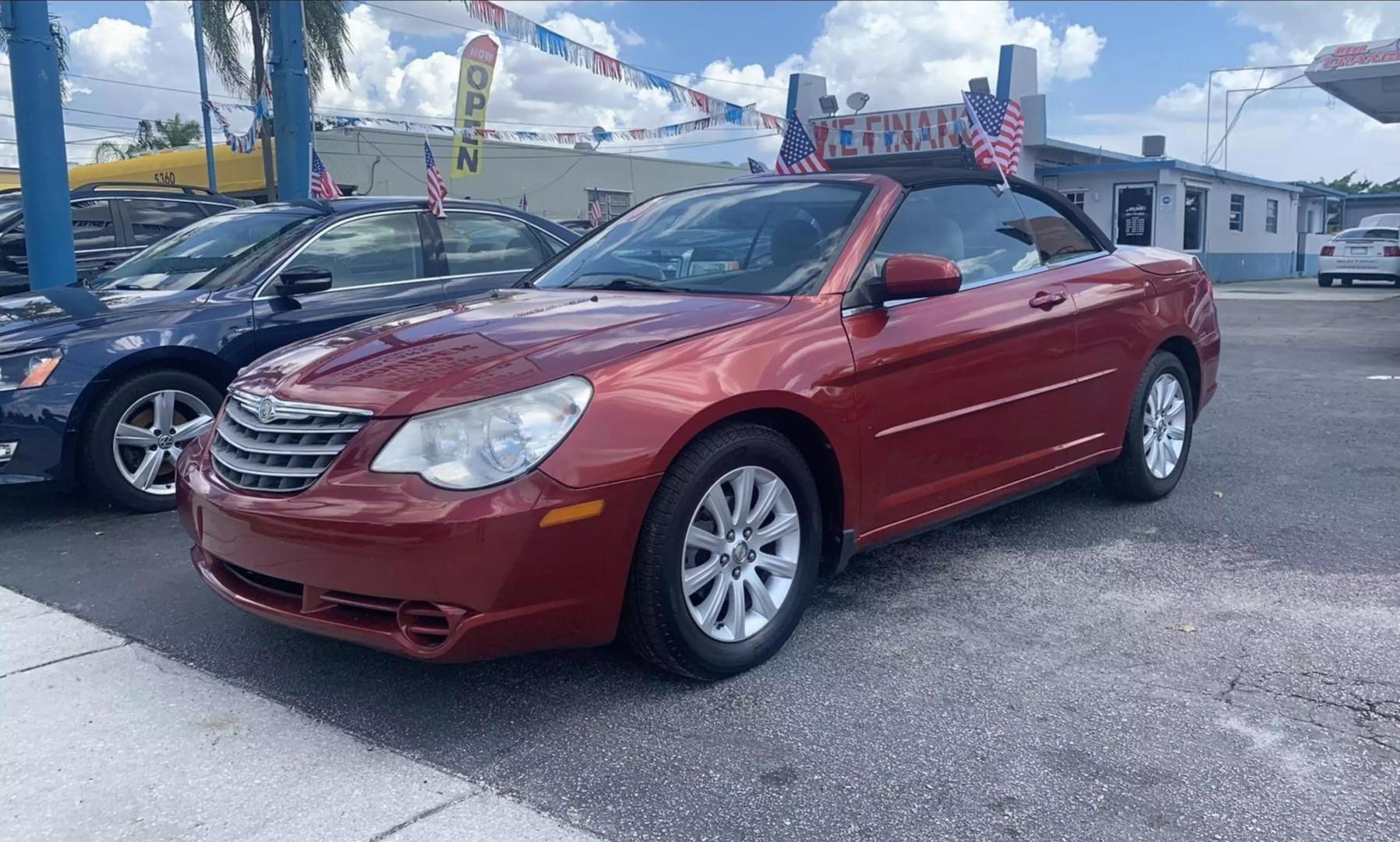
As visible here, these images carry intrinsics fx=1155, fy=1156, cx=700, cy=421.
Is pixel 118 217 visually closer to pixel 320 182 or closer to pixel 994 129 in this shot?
pixel 320 182

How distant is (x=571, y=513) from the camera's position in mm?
2949

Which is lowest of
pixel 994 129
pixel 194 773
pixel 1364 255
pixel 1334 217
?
pixel 194 773

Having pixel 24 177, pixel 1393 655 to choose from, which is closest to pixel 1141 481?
pixel 1393 655

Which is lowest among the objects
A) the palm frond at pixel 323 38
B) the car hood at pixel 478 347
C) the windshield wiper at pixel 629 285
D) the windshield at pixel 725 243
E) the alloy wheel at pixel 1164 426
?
the alloy wheel at pixel 1164 426

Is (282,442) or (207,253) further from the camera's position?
(207,253)

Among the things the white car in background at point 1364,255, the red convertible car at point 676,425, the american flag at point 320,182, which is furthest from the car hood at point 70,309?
the white car in background at point 1364,255

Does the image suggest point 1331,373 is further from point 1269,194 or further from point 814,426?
point 1269,194

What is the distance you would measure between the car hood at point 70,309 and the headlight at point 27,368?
2.6 inches

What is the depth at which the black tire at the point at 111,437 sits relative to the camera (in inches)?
209

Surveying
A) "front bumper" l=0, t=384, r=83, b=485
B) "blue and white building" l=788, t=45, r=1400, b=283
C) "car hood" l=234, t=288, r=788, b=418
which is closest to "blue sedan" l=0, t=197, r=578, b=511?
"front bumper" l=0, t=384, r=83, b=485

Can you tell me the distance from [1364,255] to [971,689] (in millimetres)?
26123

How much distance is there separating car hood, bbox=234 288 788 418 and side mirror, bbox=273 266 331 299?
169cm

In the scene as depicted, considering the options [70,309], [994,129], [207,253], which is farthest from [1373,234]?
[70,309]

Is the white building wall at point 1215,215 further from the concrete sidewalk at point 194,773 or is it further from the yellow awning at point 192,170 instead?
the concrete sidewalk at point 194,773
